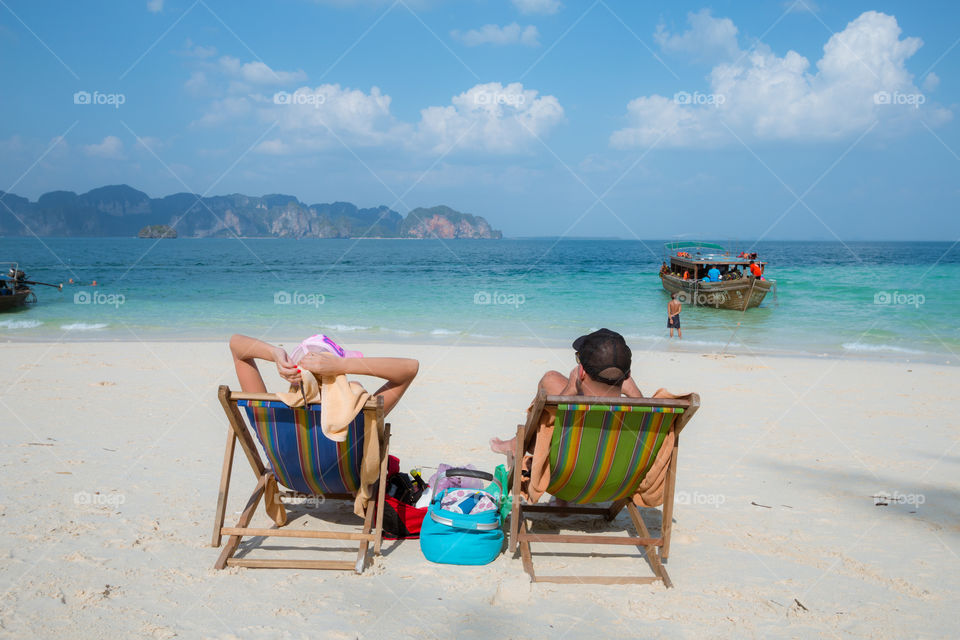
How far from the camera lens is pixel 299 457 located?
10.5 feet

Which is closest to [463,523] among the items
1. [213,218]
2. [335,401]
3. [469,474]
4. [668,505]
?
[469,474]

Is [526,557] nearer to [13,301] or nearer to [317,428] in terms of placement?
[317,428]

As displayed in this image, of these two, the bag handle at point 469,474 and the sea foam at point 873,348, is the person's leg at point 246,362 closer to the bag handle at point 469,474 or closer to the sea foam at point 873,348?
the bag handle at point 469,474

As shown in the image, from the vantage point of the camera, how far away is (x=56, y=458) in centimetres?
477

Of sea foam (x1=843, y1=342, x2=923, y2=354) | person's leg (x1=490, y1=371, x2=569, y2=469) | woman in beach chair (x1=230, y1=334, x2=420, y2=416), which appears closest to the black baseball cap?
person's leg (x1=490, y1=371, x2=569, y2=469)

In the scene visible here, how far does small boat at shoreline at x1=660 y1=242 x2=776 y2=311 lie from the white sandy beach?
15559mm

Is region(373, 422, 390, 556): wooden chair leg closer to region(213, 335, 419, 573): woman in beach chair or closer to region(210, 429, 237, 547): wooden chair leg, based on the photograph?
region(213, 335, 419, 573): woman in beach chair

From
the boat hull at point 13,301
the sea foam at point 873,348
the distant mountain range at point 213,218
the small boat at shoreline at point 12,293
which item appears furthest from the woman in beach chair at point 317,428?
the distant mountain range at point 213,218

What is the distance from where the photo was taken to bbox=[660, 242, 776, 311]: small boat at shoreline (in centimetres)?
2252

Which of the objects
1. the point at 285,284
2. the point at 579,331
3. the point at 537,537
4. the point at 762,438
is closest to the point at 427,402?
the point at 762,438

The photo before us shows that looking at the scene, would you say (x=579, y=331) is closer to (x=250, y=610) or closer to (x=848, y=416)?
(x=848, y=416)

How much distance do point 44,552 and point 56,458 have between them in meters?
1.75

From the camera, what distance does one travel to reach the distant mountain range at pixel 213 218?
148000 mm

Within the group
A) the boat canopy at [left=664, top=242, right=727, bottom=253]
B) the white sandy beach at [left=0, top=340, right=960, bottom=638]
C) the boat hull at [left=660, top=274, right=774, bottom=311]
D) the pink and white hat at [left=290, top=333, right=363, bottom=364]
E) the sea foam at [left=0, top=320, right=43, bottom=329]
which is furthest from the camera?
the boat canopy at [left=664, top=242, right=727, bottom=253]
